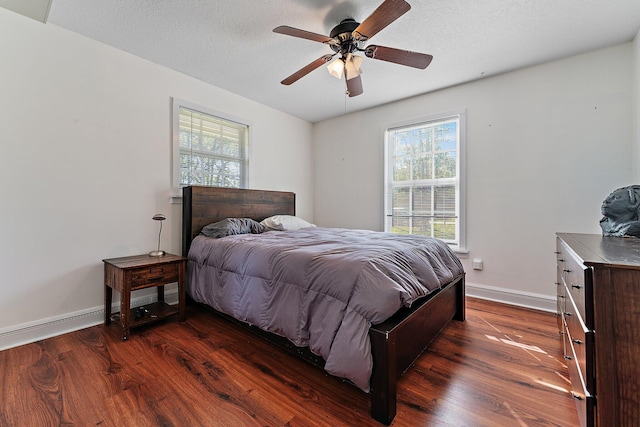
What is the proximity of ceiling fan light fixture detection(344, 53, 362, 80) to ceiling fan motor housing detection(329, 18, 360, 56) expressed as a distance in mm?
64

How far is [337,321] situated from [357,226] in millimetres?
2756

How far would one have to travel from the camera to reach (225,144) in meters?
3.42

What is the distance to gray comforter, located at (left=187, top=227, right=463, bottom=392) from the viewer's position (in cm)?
134

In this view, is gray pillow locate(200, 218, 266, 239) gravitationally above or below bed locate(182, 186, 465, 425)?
above

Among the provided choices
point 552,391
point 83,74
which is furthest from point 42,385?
point 552,391

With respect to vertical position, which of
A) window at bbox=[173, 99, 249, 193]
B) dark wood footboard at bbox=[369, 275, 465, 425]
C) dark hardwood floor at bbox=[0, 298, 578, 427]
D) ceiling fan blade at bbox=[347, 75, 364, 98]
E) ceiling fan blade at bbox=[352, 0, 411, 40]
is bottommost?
dark hardwood floor at bbox=[0, 298, 578, 427]

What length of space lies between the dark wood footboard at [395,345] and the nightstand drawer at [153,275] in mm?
1922

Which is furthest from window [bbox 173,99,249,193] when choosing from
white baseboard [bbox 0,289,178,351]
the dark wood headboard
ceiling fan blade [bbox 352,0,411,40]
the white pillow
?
ceiling fan blade [bbox 352,0,411,40]

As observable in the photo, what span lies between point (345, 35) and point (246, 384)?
2470 millimetres

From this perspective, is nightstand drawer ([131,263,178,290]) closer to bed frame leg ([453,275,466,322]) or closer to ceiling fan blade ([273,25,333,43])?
ceiling fan blade ([273,25,333,43])

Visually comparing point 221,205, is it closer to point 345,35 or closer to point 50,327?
point 50,327

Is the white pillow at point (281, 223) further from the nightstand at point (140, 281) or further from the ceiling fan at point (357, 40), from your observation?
the ceiling fan at point (357, 40)

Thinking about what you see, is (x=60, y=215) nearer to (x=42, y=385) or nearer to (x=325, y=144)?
(x=42, y=385)

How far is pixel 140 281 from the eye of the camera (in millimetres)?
2162
